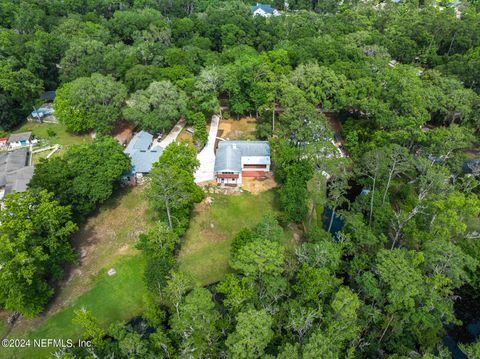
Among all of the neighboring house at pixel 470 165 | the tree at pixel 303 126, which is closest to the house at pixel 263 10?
the tree at pixel 303 126

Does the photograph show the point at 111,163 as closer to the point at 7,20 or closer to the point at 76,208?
the point at 76,208

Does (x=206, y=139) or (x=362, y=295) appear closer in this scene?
(x=362, y=295)

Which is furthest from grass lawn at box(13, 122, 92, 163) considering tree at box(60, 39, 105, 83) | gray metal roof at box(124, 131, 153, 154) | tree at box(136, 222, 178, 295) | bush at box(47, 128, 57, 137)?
tree at box(136, 222, 178, 295)

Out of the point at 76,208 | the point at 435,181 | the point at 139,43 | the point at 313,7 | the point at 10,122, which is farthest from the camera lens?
the point at 313,7

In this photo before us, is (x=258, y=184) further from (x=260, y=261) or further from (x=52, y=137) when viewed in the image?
(x=52, y=137)

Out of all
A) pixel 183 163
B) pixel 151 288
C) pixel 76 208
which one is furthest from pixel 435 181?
pixel 76 208

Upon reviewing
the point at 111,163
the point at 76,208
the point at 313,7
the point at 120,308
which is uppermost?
the point at 313,7

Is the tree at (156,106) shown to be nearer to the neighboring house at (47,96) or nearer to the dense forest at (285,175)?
the dense forest at (285,175)
